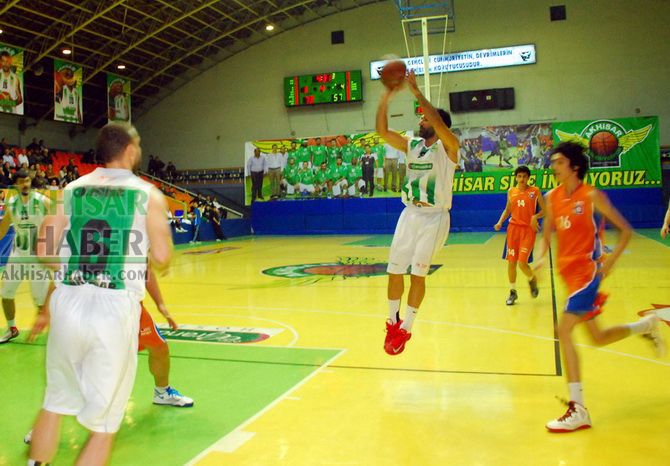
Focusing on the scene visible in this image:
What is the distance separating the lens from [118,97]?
87.2ft

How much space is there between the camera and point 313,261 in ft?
44.9

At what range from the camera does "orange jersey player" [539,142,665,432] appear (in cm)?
355

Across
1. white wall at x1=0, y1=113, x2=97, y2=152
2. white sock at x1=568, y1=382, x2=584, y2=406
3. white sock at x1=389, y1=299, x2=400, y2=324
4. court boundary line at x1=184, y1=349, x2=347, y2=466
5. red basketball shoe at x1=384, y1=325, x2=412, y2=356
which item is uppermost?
white wall at x1=0, y1=113, x2=97, y2=152

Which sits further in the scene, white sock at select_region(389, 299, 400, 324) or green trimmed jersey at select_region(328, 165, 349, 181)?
green trimmed jersey at select_region(328, 165, 349, 181)

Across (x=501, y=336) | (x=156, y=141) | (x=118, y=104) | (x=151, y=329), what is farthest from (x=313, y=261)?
(x=156, y=141)

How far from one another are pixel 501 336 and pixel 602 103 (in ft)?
75.7

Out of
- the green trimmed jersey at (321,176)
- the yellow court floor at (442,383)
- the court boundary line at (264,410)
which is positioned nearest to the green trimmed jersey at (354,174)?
the green trimmed jersey at (321,176)

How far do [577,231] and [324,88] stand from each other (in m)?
25.5

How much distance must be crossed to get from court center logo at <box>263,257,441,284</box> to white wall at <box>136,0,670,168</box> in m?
15.9

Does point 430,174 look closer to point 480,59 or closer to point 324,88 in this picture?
point 480,59

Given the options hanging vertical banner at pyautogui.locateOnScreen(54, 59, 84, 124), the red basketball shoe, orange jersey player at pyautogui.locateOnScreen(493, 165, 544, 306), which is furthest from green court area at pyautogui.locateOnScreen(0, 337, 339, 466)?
hanging vertical banner at pyautogui.locateOnScreen(54, 59, 84, 124)

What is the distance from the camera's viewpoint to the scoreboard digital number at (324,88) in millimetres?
27641

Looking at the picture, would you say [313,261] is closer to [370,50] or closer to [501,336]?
[501,336]

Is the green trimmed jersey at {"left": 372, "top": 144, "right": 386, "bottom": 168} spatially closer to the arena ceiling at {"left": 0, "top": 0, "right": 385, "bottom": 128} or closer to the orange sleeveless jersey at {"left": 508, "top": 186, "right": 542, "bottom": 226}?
Answer: the arena ceiling at {"left": 0, "top": 0, "right": 385, "bottom": 128}
